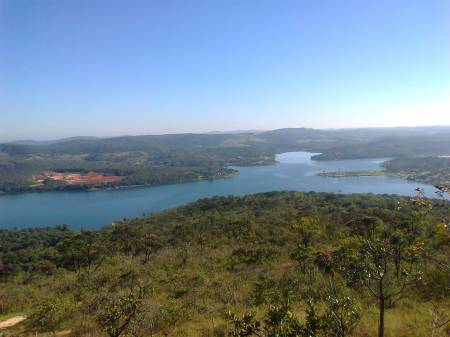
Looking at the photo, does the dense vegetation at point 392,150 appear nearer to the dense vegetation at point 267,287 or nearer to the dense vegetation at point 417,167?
the dense vegetation at point 417,167

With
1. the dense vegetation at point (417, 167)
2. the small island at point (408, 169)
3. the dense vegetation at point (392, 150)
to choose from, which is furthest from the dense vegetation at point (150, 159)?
the small island at point (408, 169)

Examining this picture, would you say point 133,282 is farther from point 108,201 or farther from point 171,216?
point 108,201

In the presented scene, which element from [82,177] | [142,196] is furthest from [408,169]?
[82,177]

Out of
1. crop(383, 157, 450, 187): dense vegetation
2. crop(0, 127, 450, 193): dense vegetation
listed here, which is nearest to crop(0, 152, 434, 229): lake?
crop(383, 157, 450, 187): dense vegetation

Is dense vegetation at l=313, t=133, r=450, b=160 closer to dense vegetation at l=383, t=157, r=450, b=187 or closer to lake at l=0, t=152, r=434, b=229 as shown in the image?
dense vegetation at l=383, t=157, r=450, b=187

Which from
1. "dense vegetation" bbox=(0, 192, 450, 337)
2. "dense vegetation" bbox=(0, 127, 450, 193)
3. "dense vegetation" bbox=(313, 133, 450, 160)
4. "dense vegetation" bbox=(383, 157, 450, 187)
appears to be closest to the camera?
"dense vegetation" bbox=(0, 192, 450, 337)

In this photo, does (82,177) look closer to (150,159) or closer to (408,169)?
(150,159)
